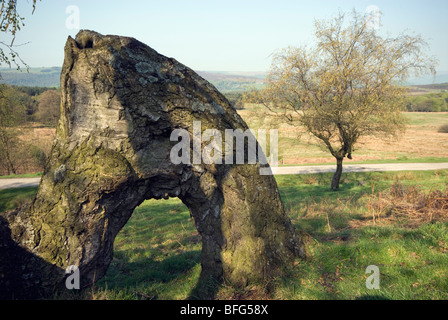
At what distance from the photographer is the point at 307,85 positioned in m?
17.4

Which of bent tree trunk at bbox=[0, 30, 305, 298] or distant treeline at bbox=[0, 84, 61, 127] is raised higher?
distant treeline at bbox=[0, 84, 61, 127]

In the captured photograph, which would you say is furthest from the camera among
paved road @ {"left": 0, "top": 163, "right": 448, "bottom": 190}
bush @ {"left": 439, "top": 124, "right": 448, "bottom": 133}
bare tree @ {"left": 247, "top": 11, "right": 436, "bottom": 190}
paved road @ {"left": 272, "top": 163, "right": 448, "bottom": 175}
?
bush @ {"left": 439, "top": 124, "right": 448, "bottom": 133}

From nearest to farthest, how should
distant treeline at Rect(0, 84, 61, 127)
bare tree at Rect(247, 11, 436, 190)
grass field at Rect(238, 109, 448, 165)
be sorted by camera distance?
bare tree at Rect(247, 11, 436, 190) < distant treeline at Rect(0, 84, 61, 127) < grass field at Rect(238, 109, 448, 165)

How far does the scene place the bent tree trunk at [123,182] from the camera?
182 inches

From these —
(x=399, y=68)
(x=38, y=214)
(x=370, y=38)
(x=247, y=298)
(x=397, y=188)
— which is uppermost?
(x=370, y=38)

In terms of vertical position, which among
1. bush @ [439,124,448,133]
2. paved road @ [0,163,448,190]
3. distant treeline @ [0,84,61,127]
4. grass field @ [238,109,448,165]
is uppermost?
distant treeline @ [0,84,61,127]

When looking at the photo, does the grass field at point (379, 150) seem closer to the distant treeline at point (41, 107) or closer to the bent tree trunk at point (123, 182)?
the distant treeline at point (41, 107)

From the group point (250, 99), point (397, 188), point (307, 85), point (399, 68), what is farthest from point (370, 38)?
point (397, 188)

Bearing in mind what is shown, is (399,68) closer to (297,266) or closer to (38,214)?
(297,266)

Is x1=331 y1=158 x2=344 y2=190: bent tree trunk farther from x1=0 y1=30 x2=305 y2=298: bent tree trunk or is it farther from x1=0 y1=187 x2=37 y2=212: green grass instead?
x1=0 y1=187 x2=37 y2=212: green grass

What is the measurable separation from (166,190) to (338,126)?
1454 centimetres

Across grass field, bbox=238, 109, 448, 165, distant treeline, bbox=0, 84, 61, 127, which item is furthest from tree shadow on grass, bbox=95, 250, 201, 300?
distant treeline, bbox=0, 84, 61, 127

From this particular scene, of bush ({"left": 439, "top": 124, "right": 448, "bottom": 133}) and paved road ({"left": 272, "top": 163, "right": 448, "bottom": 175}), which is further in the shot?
bush ({"left": 439, "top": 124, "right": 448, "bottom": 133})

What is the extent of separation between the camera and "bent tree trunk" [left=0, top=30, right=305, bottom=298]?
4.62 metres
